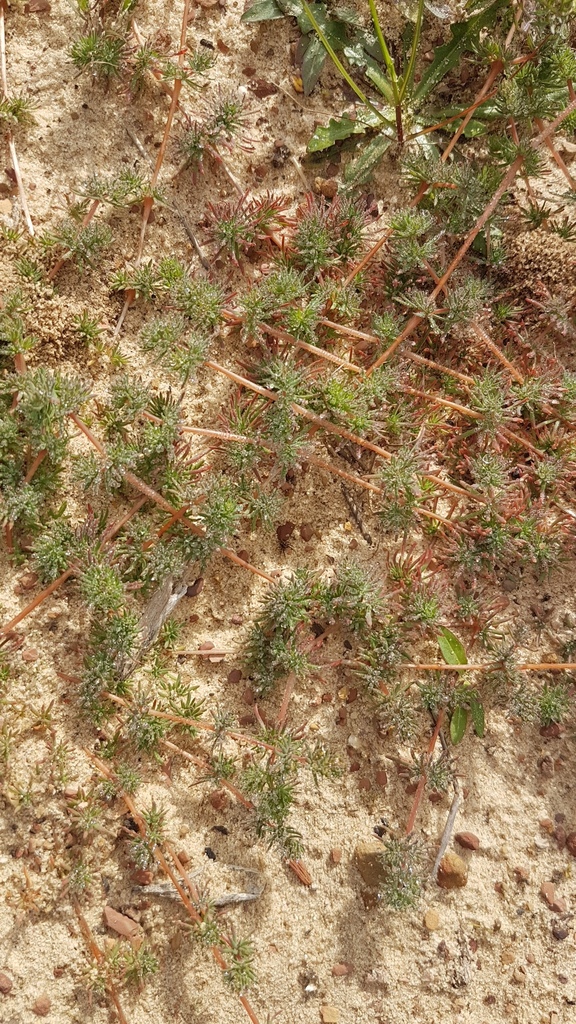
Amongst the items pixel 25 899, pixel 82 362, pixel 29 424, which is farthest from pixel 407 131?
pixel 25 899

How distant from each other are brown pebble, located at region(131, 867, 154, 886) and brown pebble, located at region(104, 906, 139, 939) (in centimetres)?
14

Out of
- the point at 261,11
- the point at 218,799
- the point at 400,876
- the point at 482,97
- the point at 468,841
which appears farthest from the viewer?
the point at 261,11

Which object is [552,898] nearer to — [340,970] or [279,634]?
[340,970]

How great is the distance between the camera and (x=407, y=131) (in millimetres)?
3805

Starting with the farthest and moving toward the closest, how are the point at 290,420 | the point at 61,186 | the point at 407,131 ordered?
the point at 407,131, the point at 61,186, the point at 290,420

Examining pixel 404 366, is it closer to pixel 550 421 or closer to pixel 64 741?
pixel 550 421

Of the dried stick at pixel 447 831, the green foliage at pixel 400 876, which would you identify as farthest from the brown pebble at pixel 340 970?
the dried stick at pixel 447 831

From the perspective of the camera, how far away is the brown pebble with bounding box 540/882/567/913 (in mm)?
3385

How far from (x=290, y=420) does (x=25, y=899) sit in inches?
88.8

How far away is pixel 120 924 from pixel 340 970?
0.94 meters

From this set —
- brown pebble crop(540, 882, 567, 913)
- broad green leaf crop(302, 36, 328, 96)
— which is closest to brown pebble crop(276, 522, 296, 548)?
brown pebble crop(540, 882, 567, 913)

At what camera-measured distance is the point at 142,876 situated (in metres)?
3.15

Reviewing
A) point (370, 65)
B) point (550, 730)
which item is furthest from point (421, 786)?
point (370, 65)

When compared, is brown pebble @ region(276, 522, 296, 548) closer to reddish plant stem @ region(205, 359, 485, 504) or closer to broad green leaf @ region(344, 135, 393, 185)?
reddish plant stem @ region(205, 359, 485, 504)
